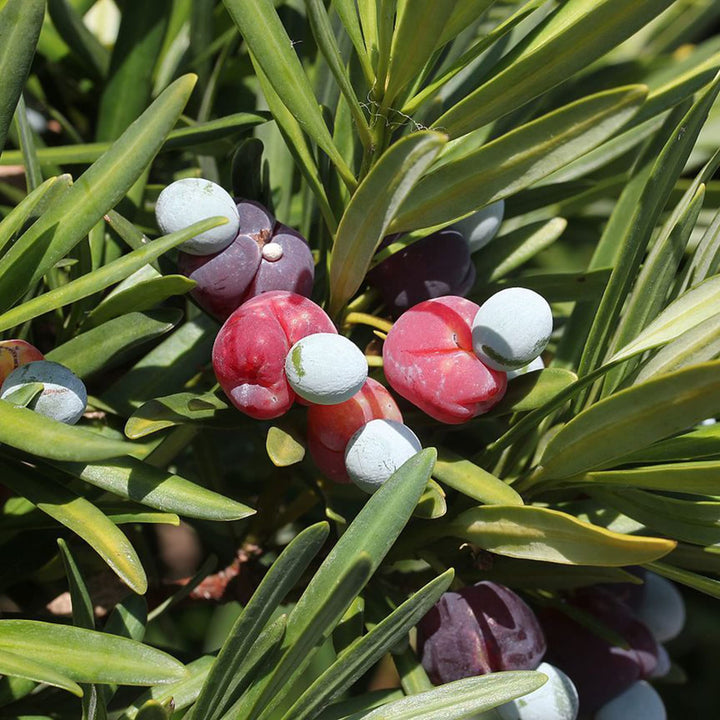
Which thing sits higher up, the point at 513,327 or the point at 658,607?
the point at 513,327

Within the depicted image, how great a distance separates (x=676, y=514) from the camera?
602 millimetres

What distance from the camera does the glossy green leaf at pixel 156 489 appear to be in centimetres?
53

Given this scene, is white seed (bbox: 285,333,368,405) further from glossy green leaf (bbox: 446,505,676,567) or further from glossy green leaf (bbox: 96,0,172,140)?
glossy green leaf (bbox: 96,0,172,140)

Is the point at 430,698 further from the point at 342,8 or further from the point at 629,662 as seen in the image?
the point at 342,8

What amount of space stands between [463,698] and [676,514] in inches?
7.3

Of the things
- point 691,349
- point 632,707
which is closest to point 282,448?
point 691,349

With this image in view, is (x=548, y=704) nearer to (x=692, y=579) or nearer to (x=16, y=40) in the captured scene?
(x=692, y=579)

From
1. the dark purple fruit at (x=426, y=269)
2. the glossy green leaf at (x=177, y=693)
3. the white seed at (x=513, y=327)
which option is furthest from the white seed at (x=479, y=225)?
the glossy green leaf at (x=177, y=693)

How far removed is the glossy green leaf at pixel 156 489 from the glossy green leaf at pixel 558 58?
0.88ft

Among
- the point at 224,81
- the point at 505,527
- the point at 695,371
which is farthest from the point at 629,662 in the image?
the point at 224,81

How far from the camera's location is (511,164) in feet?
1.72

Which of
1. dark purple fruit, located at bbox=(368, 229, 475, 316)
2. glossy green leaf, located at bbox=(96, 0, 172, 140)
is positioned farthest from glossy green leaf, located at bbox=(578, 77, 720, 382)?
glossy green leaf, located at bbox=(96, 0, 172, 140)

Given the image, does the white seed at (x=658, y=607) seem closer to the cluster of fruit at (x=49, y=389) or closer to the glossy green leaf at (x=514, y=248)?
the glossy green leaf at (x=514, y=248)

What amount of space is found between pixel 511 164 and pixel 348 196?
170mm
